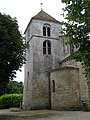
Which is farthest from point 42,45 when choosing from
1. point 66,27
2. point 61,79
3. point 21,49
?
point 66,27

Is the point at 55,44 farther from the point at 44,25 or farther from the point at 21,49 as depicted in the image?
the point at 21,49

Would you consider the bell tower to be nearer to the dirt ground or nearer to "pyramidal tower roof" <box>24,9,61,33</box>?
"pyramidal tower roof" <box>24,9,61,33</box>

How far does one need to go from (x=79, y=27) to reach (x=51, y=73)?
19.4 m

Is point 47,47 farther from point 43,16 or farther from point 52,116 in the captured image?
point 52,116

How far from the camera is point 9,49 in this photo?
1817 centimetres

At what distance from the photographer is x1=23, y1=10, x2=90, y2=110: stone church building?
21.8m

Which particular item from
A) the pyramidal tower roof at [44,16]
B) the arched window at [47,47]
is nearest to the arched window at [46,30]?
the pyramidal tower roof at [44,16]

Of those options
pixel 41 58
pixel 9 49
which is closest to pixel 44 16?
pixel 41 58

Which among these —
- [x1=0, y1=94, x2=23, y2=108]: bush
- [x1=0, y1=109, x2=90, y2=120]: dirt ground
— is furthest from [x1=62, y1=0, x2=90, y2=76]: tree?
[x1=0, y1=94, x2=23, y2=108]: bush

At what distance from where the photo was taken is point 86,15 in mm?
5898

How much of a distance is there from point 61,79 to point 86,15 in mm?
17479

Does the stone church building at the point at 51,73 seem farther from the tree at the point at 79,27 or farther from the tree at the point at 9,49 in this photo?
the tree at the point at 79,27

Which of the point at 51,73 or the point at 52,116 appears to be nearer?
the point at 52,116

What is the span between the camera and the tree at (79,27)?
5918 millimetres
